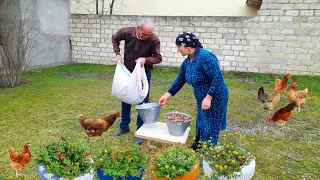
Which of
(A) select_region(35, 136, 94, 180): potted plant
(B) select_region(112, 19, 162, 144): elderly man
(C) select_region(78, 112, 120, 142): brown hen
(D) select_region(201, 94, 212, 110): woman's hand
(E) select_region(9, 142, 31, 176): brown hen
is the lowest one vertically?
(E) select_region(9, 142, 31, 176): brown hen

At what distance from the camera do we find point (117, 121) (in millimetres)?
4355

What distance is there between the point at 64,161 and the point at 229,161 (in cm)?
132

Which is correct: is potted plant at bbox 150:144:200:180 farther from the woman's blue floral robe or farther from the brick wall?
A: the brick wall

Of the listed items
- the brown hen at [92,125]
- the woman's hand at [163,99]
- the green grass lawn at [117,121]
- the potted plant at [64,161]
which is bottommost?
the green grass lawn at [117,121]

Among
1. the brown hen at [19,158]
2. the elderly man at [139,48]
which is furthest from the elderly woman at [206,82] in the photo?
the brown hen at [19,158]

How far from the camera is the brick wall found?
7.84m

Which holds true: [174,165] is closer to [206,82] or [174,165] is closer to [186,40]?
[206,82]

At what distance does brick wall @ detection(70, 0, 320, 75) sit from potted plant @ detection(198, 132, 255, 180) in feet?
23.2

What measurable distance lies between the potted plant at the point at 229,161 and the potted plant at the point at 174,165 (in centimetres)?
14

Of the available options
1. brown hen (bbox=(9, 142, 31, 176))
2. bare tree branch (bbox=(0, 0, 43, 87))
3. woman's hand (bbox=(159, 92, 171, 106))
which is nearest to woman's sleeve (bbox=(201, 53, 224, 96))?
woman's hand (bbox=(159, 92, 171, 106))

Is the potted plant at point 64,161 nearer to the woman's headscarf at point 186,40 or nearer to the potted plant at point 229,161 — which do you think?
the potted plant at point 229,161

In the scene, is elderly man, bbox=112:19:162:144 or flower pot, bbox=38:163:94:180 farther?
elderly man, bbox=112:19:162:144

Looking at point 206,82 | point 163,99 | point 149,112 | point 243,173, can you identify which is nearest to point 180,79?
point 163,99

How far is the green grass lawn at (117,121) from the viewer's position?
3.12 meters
